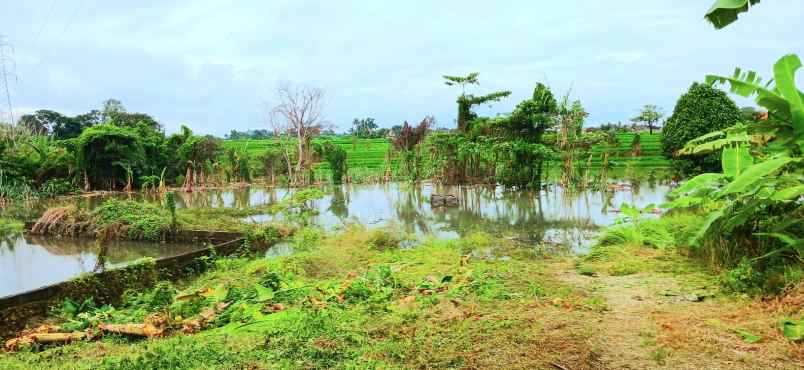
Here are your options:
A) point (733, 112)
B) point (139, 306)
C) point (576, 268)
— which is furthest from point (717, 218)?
point (733, 112)

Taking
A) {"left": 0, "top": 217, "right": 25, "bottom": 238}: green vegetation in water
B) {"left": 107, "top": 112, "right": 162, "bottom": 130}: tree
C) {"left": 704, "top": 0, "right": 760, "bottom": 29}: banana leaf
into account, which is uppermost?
{"left": 107, "top": 112, "right": 162, "bottom": 130}: tree

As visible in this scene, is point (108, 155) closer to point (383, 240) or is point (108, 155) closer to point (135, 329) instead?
point (383, 240)

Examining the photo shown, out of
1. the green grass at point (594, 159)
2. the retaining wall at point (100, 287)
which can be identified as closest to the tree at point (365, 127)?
the green grass at point (594, 159)

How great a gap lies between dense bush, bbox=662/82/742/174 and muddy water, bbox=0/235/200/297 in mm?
13615

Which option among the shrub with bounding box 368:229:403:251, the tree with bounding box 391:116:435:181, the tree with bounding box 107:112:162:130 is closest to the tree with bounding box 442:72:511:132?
the tree with bounding box 391:116:435:181

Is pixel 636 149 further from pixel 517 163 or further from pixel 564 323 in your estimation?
pixel 564 323

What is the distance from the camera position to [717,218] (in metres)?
4.48

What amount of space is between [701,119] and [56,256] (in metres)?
15.7

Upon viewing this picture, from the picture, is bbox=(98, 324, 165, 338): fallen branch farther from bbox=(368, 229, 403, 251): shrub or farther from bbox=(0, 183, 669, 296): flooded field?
bbox=(368, 229, 403, 251): shrub

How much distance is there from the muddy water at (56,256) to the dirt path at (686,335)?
5519 millimetres

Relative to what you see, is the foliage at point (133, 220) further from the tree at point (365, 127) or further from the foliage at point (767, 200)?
the tree at point (365, 127)

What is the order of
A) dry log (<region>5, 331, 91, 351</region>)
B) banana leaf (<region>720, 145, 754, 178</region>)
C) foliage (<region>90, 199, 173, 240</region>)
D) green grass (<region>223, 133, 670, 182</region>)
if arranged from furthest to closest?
green grass (<region>223, 133, 670, 182</region>)
foliage (<region>90, 199, 173, 240</region>)
banana leaf (<region>720, 145, 754, 178</region>)
dry log (<region>5, 331, 91, 351</region>)

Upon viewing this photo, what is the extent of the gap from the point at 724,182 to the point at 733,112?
1108 centimetres

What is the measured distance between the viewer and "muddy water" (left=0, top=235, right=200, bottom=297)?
6.44 metres
